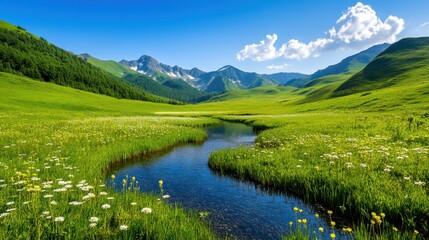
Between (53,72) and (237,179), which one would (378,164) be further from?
(53,72)

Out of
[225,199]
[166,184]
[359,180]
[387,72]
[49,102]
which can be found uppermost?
[387,72]

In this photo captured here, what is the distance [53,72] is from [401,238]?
205764 mm

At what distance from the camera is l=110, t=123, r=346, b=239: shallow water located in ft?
30.0

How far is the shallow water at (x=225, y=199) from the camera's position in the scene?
916 cm

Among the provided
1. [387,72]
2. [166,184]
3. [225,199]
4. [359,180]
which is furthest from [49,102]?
[387,72]

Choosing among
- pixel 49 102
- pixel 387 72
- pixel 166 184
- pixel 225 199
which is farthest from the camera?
pixel 387 72

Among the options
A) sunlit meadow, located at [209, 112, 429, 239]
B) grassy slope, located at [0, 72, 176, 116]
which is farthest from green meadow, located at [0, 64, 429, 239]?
grassy slope, located at [0, 72, 176, 116]

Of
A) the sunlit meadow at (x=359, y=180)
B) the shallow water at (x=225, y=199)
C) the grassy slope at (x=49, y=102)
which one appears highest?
the grassy slope at (x=49, y=102)

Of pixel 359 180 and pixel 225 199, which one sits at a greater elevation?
pixel 359 180

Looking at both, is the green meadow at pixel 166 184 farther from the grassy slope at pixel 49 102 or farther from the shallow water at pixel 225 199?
the grassy slope at pixel 49 102

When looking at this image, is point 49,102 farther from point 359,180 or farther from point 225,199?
point 359,180

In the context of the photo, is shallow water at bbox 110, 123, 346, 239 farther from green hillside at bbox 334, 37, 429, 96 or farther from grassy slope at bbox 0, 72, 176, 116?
green hillside at bbox 334, 37, 429, 96

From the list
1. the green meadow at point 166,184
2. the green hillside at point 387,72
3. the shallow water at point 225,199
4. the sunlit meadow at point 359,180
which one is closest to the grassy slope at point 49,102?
the green meadow at point 166,184

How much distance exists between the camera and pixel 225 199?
39.7ft
